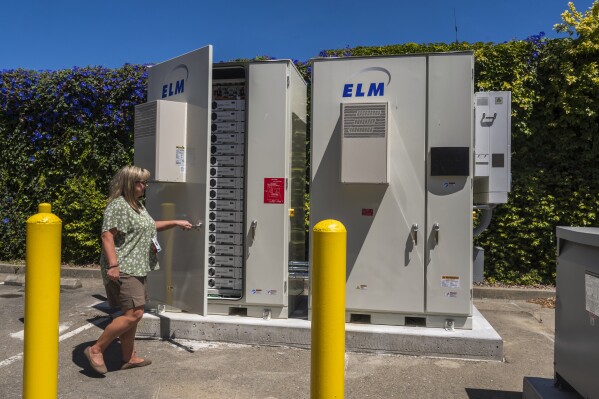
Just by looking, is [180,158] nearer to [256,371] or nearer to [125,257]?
[125,257]

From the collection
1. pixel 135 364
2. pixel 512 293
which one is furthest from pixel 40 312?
pixel 512 293

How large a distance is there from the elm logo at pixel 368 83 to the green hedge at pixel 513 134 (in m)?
2.92

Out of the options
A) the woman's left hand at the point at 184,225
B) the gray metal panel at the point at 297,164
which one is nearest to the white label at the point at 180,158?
the woman's left hand at the point at 184,225

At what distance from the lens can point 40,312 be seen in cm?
267

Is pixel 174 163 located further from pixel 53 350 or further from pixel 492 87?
pixel 492 87

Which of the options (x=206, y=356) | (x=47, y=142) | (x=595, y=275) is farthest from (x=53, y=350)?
(x=47, y=142)

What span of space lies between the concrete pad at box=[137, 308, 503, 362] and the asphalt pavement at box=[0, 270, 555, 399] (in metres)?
0.08

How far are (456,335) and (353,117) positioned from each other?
230cm

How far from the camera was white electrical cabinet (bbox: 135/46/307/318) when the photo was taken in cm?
487

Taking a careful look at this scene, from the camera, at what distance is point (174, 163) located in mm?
4938

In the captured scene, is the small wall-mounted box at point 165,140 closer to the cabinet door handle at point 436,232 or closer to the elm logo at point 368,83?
the elm logo at point 368,83

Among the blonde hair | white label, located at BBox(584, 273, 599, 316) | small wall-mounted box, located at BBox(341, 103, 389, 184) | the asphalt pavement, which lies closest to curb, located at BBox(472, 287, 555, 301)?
the asphalt pavement

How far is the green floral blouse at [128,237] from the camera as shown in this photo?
4.11 metres

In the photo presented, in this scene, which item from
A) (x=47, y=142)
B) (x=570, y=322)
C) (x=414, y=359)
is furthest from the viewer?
(x=47, y=142)
